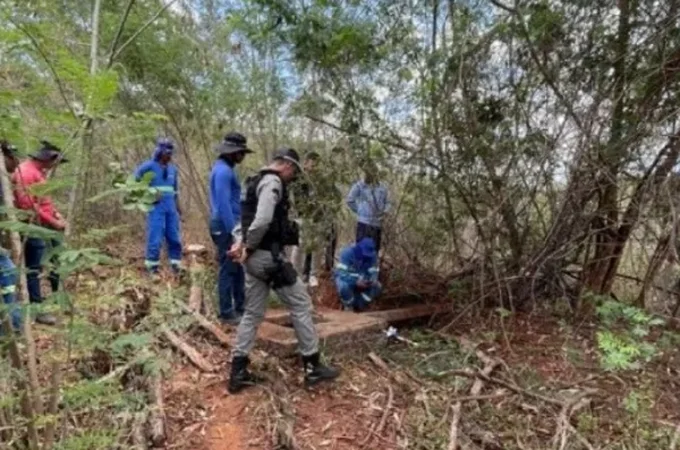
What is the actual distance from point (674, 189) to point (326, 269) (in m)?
4.13

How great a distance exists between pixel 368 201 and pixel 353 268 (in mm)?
789

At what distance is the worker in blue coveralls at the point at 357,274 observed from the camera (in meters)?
6.28

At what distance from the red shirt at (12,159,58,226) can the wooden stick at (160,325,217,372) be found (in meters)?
1.45

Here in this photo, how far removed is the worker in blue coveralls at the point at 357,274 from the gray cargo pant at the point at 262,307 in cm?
202

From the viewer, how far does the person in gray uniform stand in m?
4.09

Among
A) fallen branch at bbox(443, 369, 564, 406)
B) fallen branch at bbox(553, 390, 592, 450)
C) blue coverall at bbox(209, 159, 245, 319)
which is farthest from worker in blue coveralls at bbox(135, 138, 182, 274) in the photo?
fallen branch at bbox(553, 390, 592, 450)

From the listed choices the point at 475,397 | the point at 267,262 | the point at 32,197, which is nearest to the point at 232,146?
the point at 267,262

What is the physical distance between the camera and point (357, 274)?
633cm

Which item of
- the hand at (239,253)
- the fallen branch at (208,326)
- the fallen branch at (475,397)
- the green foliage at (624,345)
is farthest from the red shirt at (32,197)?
the green foliage at (624,345)

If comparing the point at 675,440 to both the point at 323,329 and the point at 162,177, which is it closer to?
the point at 323,329

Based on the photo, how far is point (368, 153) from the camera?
6.12m

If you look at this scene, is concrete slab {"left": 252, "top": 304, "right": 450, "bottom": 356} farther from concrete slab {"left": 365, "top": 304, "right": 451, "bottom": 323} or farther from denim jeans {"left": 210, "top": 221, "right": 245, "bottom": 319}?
denim jeans {"left": 210, "top": 221, "right": 245, "bottom": 319}

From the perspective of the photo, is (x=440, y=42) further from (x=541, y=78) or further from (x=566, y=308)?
(x=566, y=308)

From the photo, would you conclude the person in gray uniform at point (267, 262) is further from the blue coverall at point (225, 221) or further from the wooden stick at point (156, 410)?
the blue coverall at point (225, 221)
